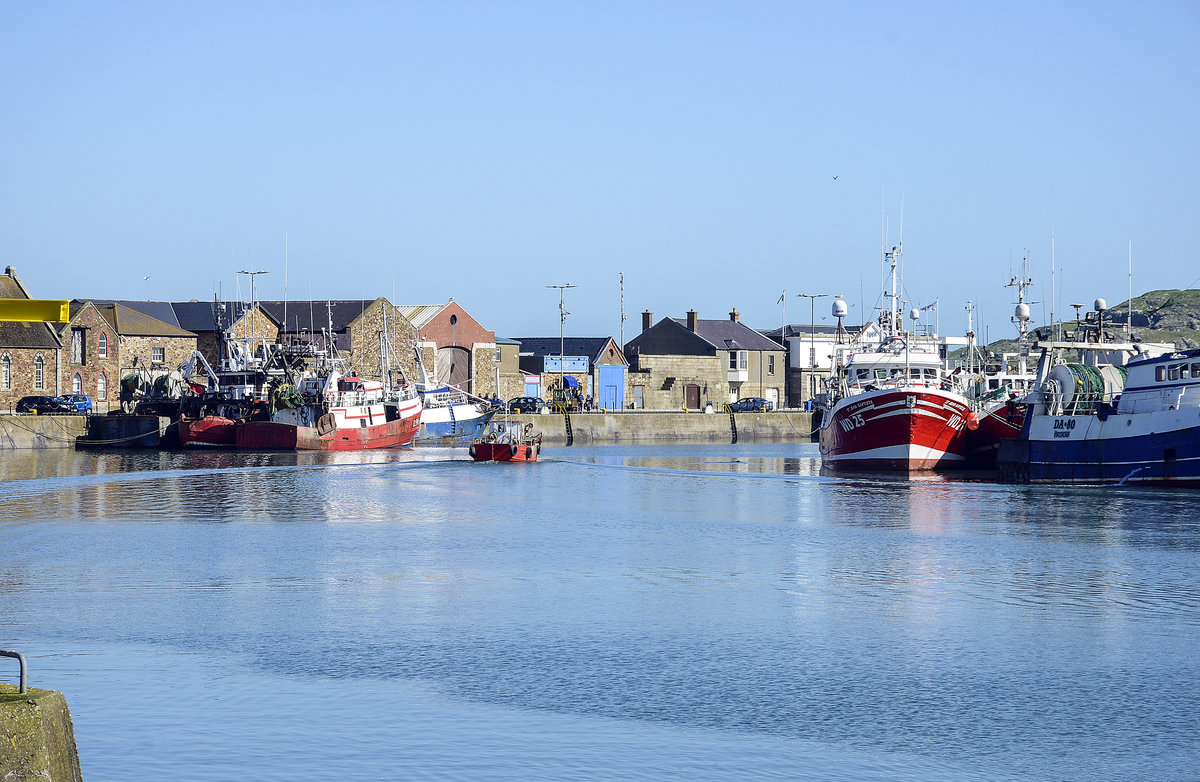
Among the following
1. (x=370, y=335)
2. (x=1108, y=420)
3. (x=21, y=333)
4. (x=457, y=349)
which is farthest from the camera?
(x=457, y=349)

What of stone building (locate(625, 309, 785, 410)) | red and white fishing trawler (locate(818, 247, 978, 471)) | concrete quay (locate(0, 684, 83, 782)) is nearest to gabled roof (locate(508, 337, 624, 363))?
stone building (locate(625, 309, 785, 410))

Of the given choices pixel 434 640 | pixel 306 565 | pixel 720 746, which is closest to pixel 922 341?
pixel 306 565

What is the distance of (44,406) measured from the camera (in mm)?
77188

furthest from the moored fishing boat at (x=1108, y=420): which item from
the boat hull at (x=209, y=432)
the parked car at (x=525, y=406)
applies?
the boat hull at (x=209, y=432)

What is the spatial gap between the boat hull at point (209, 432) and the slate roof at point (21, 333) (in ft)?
39.9

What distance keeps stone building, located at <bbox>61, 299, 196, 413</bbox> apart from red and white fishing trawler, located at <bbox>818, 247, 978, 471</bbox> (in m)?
44.9

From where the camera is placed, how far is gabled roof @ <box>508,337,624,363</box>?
106 metres

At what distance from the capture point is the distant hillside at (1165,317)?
163m

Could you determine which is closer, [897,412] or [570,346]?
[897,412]

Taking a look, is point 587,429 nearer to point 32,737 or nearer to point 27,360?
point 27,360

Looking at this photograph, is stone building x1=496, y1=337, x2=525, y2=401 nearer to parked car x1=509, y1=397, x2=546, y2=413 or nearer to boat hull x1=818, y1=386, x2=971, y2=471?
parked car x1=509, y1=397, x2=546, y2=413

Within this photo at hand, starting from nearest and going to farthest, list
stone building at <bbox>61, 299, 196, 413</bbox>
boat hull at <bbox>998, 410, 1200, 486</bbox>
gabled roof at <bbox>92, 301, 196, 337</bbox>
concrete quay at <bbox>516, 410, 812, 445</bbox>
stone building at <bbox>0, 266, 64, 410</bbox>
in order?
boat hull at <bbox>998, 410, 1200, 486</bbox>, stone building at <bbox>0, 266, 64, 410</bbox>, stone building at <bbox>61, 299, 196, 413</bbox>, concrete quay at <bbox>516, 410, 812, 445</bbox>, gabled roof at <bbox>92, 301, 196, 337</bbox>

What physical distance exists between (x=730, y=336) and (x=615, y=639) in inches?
3718

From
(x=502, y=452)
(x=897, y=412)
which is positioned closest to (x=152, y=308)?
(x=502, y=452)
